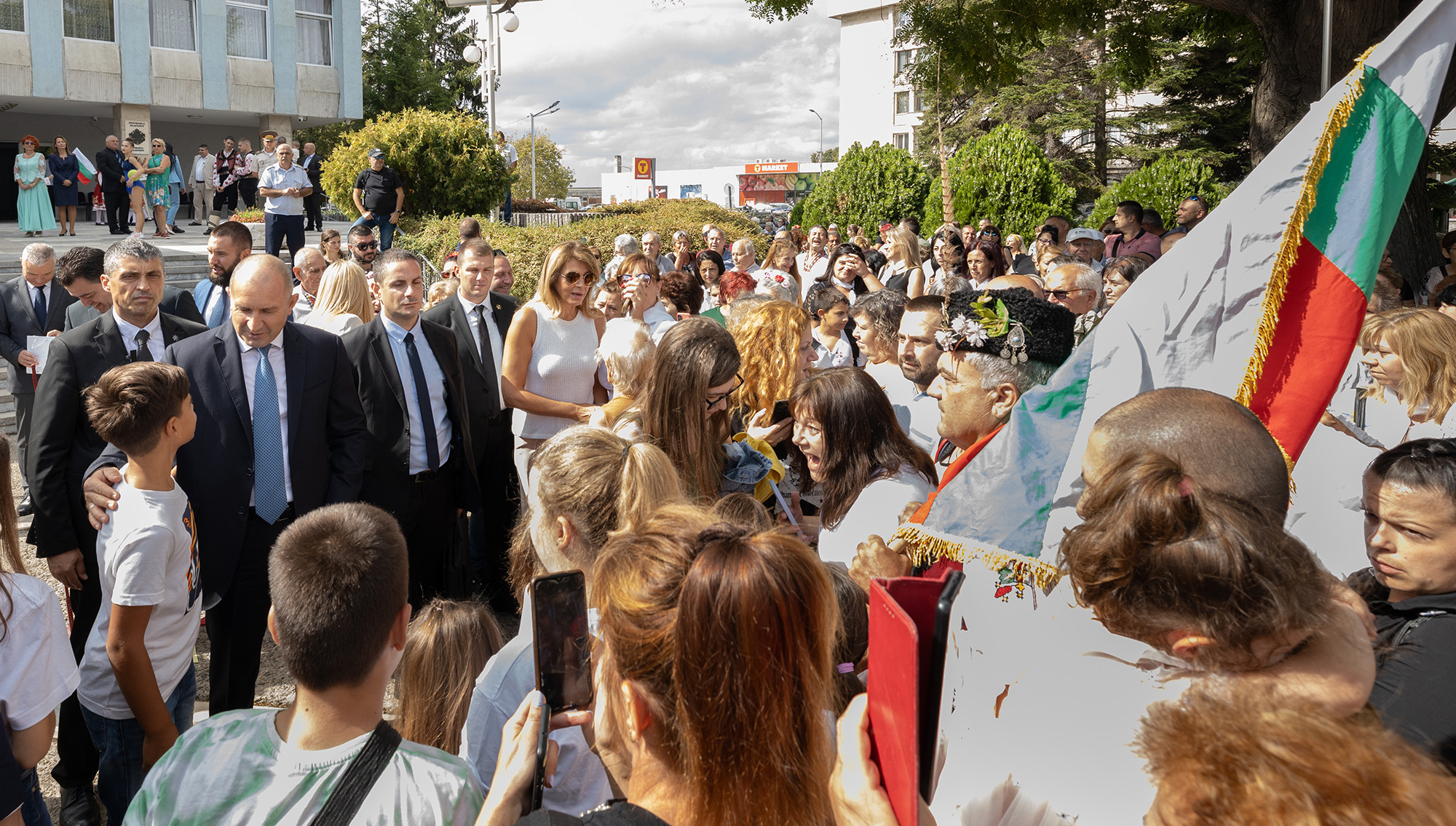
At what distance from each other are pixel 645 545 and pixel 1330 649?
3.64ft

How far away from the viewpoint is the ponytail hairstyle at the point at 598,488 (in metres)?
2.49

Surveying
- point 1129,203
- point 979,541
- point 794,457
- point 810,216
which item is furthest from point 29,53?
point 979,541

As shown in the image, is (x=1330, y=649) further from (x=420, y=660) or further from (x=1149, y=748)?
(x=420, y=660)

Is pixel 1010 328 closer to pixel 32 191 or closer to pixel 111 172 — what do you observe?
pixel 111 172

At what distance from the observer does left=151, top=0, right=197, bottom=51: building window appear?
89.1 ft

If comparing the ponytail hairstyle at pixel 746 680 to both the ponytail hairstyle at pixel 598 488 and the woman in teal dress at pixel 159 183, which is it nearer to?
the ponytail hairstyle at pixel 598 488

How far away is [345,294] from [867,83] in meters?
67.8

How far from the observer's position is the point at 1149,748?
115 centimetres

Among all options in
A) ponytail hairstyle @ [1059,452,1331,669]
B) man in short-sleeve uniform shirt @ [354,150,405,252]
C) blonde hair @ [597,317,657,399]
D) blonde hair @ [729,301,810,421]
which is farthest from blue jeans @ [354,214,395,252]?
ponytail hairstyle @ [1059,452,1331,669]

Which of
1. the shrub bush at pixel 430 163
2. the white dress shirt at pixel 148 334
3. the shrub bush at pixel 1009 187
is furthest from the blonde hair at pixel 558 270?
the shrub bush at pixel 430 163

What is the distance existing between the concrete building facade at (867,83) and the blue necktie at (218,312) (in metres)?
61.9

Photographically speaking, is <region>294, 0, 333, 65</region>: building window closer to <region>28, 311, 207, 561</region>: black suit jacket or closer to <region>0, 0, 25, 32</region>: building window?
<region>0, 0, 25, 32</region>: building window

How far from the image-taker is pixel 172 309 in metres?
5.48

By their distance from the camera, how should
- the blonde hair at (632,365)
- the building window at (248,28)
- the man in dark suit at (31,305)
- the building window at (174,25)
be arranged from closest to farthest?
the blonde hair at (632,365) → the man in dark suit at (31,305) → the building window at (174,25) → the building window at (248,28)
